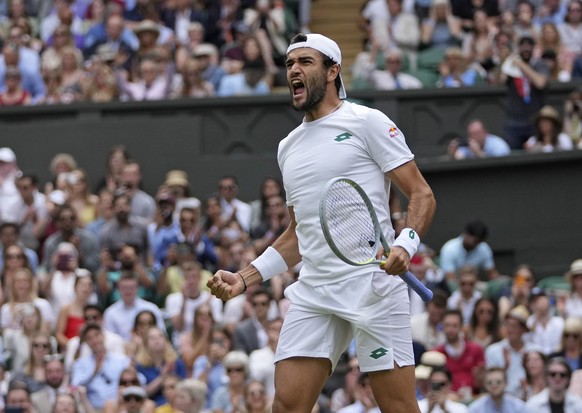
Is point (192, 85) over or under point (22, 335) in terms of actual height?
over

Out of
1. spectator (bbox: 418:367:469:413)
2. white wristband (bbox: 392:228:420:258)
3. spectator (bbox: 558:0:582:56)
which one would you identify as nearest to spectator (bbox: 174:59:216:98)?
spectator (bbox: 558:0:582:56)

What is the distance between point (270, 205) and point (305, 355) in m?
8.10

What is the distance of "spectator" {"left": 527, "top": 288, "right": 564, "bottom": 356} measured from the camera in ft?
44.9

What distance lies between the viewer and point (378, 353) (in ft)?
24.6

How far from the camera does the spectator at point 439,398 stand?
1190 cm

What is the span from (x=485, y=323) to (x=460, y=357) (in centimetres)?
63

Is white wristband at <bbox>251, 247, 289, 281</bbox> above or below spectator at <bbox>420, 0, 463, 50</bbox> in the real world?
below

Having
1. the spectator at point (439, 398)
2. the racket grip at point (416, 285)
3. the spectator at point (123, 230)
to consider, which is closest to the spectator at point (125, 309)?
the spectator at point (123, 230)

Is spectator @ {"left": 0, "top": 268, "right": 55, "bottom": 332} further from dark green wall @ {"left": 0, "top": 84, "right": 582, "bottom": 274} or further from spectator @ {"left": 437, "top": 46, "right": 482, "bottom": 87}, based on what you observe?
spectator @ {"left": 437, "top": 46, "right": 482, "bottom": 87}

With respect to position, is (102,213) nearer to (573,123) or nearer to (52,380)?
(52,380)

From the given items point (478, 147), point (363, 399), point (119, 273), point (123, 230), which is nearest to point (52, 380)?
point (119, 273)

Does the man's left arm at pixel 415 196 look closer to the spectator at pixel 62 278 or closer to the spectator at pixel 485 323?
the spectator at pixel 485 323

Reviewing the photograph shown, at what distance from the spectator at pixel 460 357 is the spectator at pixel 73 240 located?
3.50 meters

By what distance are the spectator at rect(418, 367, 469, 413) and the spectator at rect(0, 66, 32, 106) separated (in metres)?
7.17
